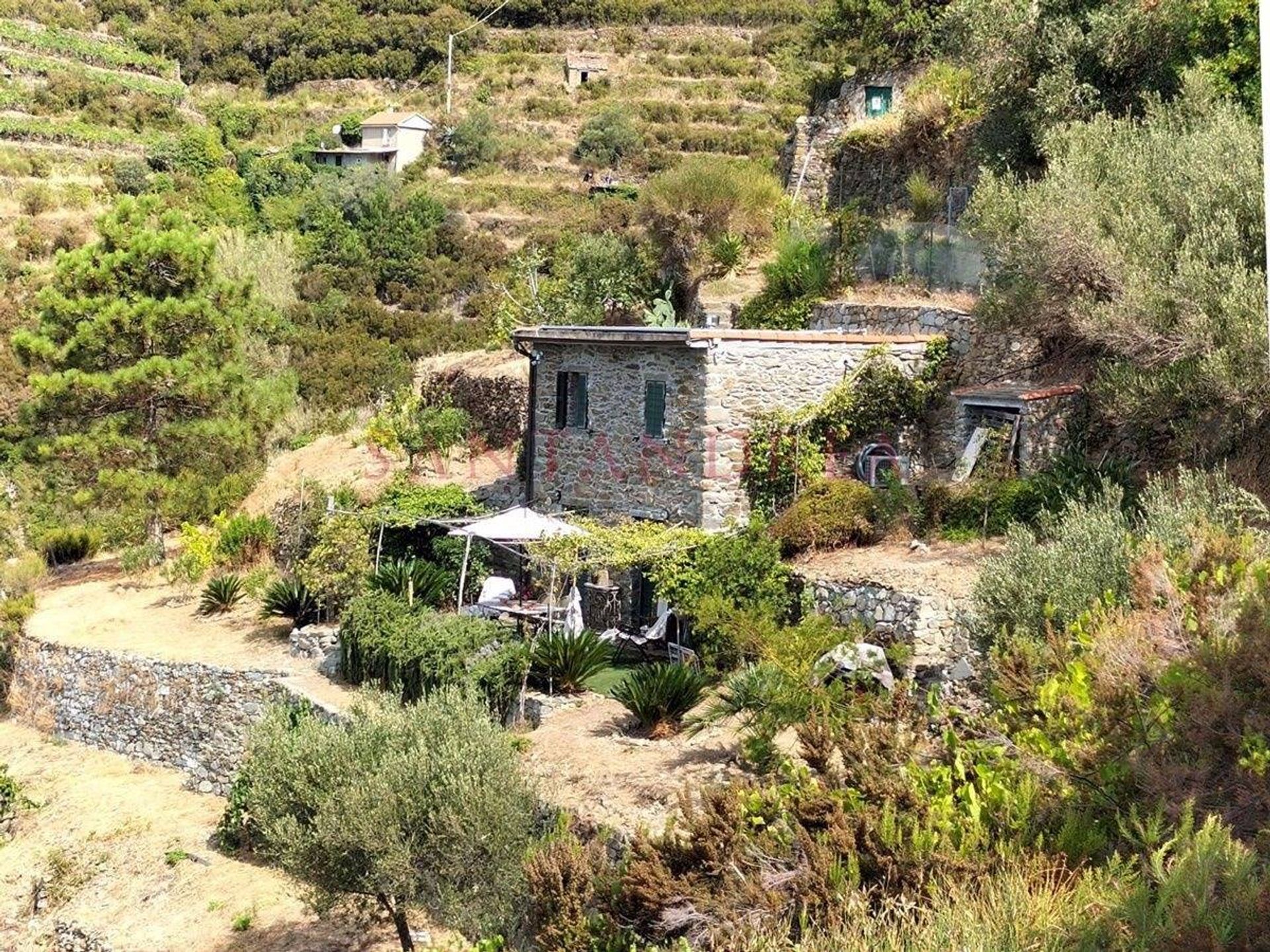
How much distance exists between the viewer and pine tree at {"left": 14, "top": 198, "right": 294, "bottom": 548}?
26922 mm

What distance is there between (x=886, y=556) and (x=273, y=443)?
21.3m

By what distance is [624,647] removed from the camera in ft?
62.8

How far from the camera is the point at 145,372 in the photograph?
27000mm

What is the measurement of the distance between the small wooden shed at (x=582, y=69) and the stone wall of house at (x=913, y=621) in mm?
52562

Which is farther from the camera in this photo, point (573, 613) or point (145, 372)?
point (145, 372)

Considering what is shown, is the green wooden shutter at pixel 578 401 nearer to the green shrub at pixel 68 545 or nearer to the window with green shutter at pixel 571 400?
the window with green shutter at pixel 571 400

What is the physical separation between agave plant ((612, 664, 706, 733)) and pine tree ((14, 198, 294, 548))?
15504mm

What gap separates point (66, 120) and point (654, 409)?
155 feet

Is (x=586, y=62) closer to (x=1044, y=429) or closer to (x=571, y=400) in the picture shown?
(x=571, y=400)

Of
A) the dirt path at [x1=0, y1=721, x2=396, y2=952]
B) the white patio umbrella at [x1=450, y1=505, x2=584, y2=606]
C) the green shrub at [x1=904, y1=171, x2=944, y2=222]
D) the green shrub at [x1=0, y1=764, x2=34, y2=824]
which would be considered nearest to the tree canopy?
the green shrub at [x1=904, y1=171, x2=944, y2=222]

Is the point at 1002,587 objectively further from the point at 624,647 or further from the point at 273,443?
the point at 273,443

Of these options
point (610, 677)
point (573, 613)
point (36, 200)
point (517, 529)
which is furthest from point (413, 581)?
point (36, 200)

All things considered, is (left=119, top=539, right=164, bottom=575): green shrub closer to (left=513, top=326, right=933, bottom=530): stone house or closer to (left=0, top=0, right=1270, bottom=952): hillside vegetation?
(left=0, top=0, right=1270, bottom=952): hillside vegetation

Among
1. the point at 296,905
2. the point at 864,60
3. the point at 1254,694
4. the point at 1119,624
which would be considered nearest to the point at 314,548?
the point at 296,905
